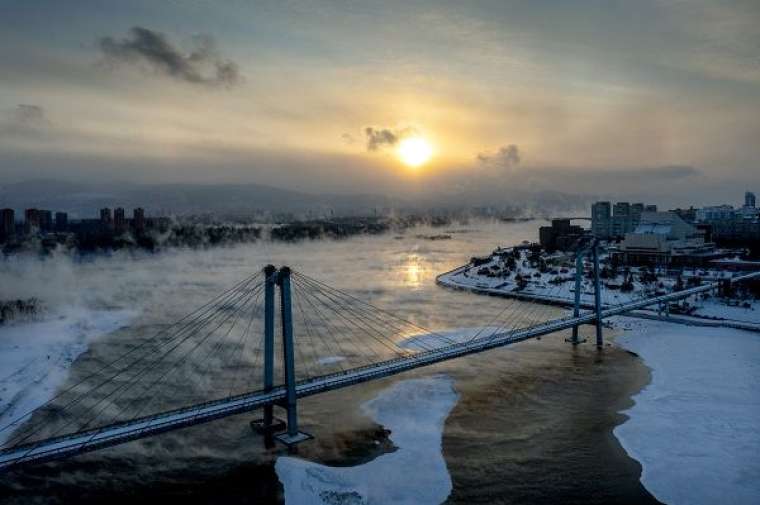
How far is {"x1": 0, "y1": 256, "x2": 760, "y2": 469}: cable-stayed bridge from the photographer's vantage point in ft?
29.9

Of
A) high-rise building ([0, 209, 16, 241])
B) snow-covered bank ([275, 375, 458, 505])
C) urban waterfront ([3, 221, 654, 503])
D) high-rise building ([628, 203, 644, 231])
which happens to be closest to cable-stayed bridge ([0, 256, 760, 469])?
urban waterfront ([3, 221, 654, 503])

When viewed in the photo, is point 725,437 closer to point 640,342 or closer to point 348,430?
point 348,430

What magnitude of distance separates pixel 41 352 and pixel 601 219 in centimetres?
4660

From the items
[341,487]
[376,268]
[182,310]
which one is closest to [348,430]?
[341,487]

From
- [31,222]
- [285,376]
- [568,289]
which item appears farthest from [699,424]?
[31,222]

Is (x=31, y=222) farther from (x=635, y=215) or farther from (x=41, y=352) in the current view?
(x=635, y=215)

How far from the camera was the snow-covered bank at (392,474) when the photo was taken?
7.98 metres

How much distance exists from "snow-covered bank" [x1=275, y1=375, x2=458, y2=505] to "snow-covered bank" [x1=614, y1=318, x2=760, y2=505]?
3.10 metres

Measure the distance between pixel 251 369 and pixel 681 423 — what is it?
29.9 ft

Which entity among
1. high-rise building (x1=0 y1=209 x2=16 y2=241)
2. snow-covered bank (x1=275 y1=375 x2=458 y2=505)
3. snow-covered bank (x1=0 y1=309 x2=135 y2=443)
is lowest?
snow-covered bank (x1=275 y1=375 x2=458 y2=505)

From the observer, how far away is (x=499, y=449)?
376 inches

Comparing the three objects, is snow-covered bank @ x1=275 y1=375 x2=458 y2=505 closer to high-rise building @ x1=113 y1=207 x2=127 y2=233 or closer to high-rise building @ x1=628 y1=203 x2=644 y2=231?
high-rise building @ x1=628 y1=203 x2=644 y2=231

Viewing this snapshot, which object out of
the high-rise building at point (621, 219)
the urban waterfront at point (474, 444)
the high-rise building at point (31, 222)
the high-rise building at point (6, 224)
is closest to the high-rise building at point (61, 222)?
the high-rise building at point (31, 222)

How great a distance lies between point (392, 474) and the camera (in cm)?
860
